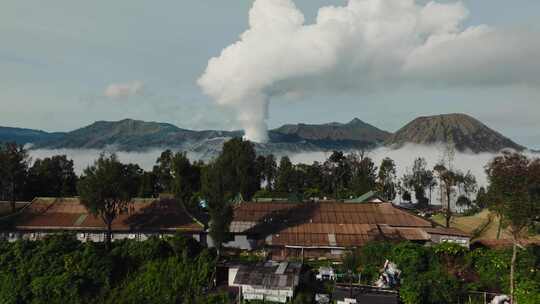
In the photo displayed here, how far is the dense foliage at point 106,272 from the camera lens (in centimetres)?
3888

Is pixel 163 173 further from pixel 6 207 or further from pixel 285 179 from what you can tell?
pixel 6 207

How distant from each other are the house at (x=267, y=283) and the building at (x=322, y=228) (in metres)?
9.65

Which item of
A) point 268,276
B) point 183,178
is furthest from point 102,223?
point 268,276

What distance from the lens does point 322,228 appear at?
167 ft

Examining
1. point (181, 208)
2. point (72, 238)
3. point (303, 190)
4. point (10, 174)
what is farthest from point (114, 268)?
point (303, 190)

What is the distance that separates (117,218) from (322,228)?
22.3 metres

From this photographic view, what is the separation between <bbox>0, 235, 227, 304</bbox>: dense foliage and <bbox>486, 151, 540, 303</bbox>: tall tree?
22.3 m

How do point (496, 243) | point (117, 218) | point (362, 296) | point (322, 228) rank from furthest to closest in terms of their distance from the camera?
point (117, 218) < point (322, 228) < point (496, 243) < point (362, 296)

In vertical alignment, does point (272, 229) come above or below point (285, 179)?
below

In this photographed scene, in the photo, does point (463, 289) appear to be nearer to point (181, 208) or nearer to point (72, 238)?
point (181, 208)

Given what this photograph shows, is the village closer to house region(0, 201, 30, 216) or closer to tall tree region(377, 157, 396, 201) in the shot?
house region(0, 201, 30, 216)

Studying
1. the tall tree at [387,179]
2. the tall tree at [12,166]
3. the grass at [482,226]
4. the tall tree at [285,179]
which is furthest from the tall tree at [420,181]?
the tall tree at [12,166]

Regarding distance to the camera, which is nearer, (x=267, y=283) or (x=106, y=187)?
(x=267, y=283)

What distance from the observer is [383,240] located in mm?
48156
